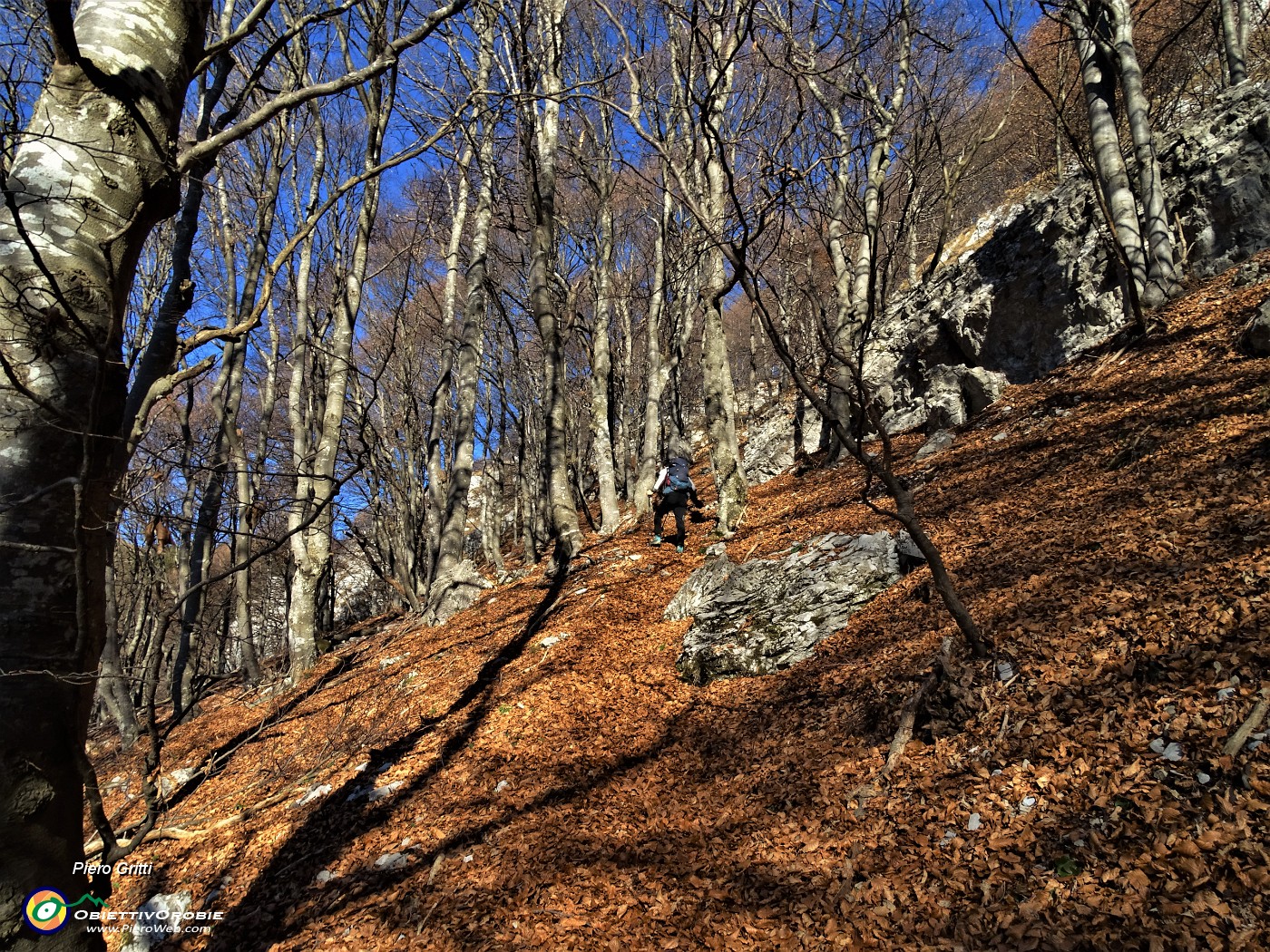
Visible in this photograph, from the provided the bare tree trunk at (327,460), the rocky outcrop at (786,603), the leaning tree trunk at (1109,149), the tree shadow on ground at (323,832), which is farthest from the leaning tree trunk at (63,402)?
the leaning tree trunk at (1109,149)

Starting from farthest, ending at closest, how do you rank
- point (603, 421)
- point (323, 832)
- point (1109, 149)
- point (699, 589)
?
point (603, 421)
point (1109, 149)
point (699, 589)
point (323, 832)

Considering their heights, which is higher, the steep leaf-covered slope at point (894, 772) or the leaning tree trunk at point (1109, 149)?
the leaning tree trunk at point (1109, 149)

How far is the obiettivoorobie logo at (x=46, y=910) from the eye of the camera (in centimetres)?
109

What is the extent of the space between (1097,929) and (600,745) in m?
3.62

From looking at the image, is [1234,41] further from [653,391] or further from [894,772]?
[894,772]

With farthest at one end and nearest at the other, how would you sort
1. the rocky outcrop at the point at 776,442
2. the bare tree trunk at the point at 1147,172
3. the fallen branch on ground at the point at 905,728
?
the rocky outcrop at the point at 776,442
the bare tree trunk at the point at 1147,172
the fallen branch on ground at the point at 905,728

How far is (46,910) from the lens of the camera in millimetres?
1124

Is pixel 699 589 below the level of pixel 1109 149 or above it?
below

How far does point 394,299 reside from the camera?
18.8 m

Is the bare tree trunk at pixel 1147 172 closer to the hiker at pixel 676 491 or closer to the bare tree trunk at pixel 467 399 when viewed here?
the hiker at pixel 676 491

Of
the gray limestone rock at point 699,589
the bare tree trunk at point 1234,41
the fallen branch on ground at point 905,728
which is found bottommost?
the fallen branch on ground at point 905,728

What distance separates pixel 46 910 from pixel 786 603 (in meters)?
5.40

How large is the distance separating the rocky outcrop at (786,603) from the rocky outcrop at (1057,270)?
5925 millimetres

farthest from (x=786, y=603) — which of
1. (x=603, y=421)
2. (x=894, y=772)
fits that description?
(x=603, y=421)
